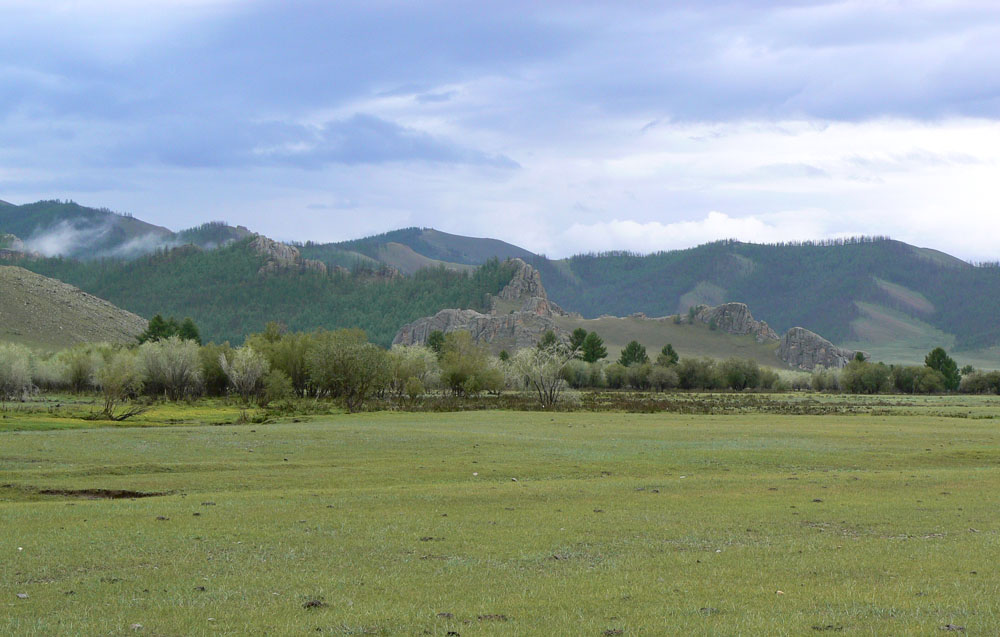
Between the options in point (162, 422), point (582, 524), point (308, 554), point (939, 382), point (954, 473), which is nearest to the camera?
point (308, 554)

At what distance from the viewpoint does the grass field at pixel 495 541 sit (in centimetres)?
1274

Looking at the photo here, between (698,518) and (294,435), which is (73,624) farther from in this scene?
(294,435)

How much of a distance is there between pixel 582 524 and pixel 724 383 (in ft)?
561

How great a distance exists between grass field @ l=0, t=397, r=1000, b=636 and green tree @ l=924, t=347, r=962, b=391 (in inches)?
6314

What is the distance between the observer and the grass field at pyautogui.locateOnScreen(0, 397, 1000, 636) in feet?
41.8

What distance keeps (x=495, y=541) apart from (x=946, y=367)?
19974 centimetres

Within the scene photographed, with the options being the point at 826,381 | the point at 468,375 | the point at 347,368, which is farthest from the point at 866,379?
the point at 347,368

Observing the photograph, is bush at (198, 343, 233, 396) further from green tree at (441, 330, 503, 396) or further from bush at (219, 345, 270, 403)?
green tree at (441, 330, 503, 396)

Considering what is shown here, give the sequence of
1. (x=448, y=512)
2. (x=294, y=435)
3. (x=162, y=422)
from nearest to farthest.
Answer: (x=448, y=512) < (x=294, y=435) < (x=162, y=422)

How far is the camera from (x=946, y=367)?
19200 centimetres

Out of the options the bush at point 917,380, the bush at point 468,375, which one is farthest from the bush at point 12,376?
the bush at point 917,380

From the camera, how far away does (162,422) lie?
215 ft

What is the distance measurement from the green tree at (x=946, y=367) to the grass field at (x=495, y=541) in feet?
526

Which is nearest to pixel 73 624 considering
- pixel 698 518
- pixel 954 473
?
pixel 698 518
